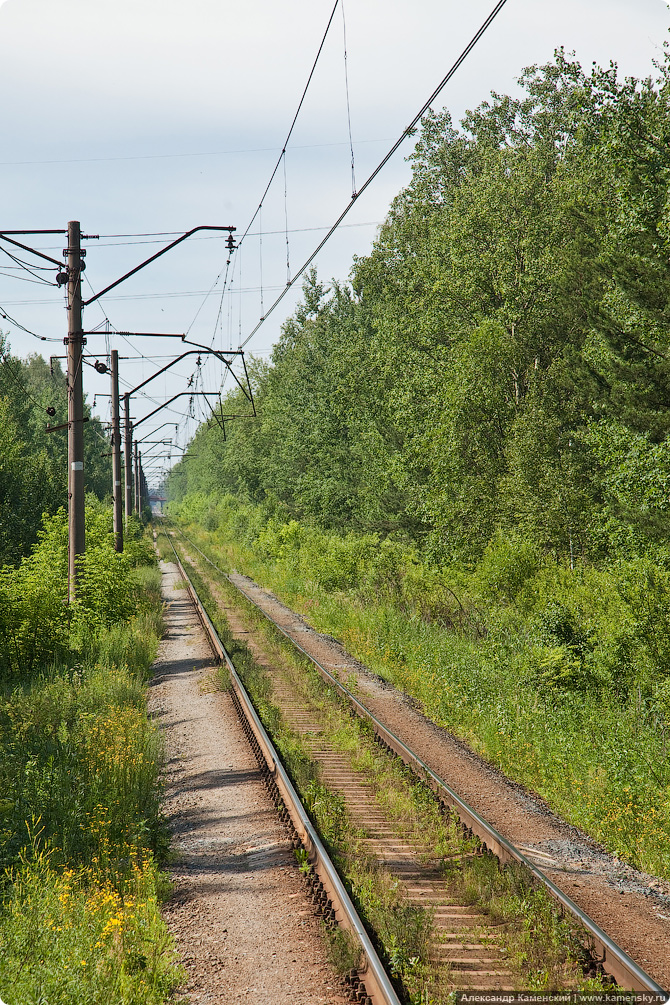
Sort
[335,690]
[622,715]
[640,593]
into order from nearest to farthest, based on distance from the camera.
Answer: [622,715] < [640,593] < [335,690]

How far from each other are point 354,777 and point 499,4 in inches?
359

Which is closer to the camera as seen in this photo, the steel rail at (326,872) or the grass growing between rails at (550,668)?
the steel rail at (326,872)

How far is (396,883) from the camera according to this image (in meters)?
7.44

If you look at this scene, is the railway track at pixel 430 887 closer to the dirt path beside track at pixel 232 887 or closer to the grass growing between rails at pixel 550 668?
the dirt path beside track at pixel 232 887

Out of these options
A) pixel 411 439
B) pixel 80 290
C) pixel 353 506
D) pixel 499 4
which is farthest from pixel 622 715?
pixel 353 506

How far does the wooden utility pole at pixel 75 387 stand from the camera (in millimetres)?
16828

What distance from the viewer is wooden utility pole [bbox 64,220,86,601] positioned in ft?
55.2

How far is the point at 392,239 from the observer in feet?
119

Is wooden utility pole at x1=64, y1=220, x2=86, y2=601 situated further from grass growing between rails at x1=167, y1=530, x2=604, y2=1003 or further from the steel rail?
grass growing between rails at x1=167, y1=530, x2=604, y2=1003

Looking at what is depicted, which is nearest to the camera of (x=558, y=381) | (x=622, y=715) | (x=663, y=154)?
(x=622, y=715)

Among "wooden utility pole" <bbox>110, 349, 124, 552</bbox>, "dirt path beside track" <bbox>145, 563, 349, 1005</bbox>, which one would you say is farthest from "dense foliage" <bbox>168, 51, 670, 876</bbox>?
"wooden utility pole" <bbox>110, 349, 124, 552</bbox>

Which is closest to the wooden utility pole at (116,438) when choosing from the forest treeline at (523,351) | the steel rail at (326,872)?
the forest treeline at (523,351)

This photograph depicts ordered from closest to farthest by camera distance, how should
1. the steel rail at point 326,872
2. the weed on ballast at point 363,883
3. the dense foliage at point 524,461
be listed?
the steel rail at point 326,872 → the weed on ballast at point 363,883 → the dense foliage at point 524,461

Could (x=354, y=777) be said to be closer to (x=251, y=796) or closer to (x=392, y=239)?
(x=251, y=796)
